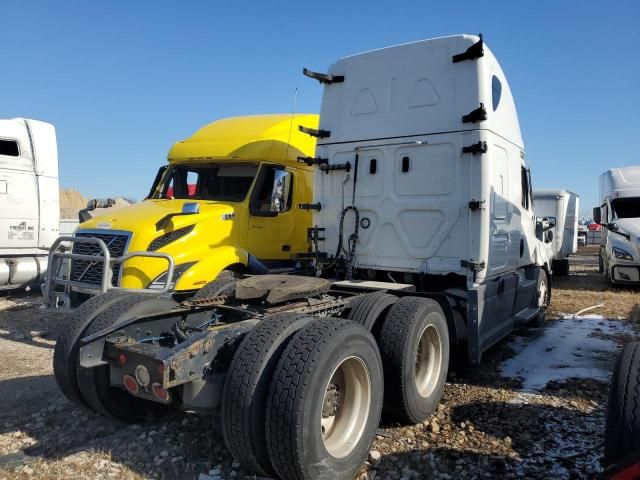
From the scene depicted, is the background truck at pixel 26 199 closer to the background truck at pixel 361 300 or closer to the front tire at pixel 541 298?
the background truck at pixel 361 300

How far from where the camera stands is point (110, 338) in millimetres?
3646

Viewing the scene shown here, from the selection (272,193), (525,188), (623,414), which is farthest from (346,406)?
(525,188)

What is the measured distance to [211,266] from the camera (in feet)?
21.2

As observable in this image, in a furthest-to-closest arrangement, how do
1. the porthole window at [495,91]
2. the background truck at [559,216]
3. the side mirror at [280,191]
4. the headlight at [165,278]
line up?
the background truck at [559,216], the side mirror at [280,191], the headlight at [165,278], the porthole window at [495,91]

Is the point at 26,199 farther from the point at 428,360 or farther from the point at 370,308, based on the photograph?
the point at 428,360

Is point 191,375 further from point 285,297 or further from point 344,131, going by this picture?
point 344,131

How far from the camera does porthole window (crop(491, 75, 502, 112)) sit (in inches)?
216

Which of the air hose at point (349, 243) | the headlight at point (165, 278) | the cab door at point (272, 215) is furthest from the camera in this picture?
the cab door at point (272, 215)

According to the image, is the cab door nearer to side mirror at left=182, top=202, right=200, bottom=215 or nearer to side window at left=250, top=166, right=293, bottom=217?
side window at left=250, top=166, right=293, bottom=217

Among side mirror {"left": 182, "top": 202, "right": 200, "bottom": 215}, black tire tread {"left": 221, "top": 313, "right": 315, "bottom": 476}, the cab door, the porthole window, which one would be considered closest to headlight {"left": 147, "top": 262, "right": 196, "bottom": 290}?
side mirror {"left": 182, "top": 202, "right": 200, "bottom": 215}

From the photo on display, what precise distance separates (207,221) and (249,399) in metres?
4.01

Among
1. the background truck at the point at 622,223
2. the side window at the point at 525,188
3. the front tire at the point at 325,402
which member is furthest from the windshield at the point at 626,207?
the front tire at the point at 325,402

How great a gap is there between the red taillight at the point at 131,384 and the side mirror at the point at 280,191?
4.42 metres

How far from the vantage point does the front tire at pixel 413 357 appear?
163 inches
